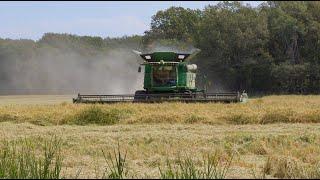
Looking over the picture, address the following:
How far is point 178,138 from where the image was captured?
541 inches

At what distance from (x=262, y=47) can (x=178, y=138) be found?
138ft

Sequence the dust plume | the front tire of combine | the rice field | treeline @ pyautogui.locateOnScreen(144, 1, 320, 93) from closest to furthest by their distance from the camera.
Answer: the rice field < the front tire of combine < treeline @ pyautogui.locateOnScreen(144, 1, 320, 93) < the dust plume

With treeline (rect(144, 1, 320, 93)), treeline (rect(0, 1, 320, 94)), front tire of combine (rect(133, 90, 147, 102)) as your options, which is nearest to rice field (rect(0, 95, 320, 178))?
front tire of combine (rect(133, 90, 147, 102))

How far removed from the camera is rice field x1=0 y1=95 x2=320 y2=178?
26.4ft

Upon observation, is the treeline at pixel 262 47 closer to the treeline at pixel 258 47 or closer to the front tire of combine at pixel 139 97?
the treeline at pixel 258 47

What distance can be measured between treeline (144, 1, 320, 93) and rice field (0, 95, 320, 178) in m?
31.0

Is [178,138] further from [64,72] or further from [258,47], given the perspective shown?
[64,72]

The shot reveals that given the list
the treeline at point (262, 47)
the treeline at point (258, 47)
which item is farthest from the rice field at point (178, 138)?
the treeline at point (262, 47)

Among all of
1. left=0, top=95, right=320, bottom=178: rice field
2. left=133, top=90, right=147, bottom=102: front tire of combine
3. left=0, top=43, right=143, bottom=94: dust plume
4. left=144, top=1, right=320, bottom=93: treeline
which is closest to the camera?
left=0, top=95, right=320, bottom=178: rice field

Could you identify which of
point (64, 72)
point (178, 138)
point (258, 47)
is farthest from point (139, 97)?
point (64, 72)

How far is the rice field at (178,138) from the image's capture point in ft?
26.4

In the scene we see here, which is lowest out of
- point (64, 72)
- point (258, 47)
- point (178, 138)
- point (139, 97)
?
point (178, 138)

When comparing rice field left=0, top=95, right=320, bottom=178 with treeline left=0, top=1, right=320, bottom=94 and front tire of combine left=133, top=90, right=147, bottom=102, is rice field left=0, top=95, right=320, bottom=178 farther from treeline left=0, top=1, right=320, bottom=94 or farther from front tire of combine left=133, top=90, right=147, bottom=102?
treeline left=0, top=1, right=320, bottom=94

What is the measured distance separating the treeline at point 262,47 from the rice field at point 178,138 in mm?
31033
